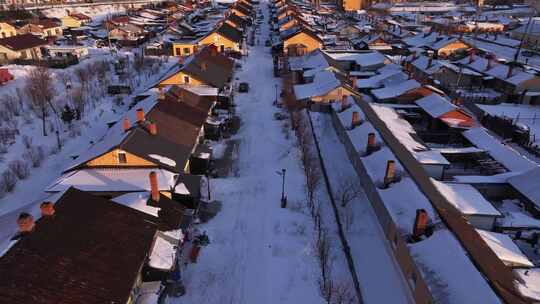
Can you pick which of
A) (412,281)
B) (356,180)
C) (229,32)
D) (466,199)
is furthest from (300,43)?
(412,281)

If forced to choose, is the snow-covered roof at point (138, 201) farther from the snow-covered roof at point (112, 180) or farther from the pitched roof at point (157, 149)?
the pitched roof at point (157, 149)

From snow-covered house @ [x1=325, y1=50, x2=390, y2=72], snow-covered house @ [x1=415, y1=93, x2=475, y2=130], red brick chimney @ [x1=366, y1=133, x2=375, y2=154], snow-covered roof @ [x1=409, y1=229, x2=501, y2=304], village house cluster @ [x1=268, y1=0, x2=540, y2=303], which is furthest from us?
snow-covered house @ [x1=325, y1=50, x2=390, y2=72]

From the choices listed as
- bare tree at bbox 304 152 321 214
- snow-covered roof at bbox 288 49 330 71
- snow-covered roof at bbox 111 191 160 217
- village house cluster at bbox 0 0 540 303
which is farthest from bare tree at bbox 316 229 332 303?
snow-covered roof at bbox 288 49 330 71

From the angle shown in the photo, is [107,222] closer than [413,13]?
Yes

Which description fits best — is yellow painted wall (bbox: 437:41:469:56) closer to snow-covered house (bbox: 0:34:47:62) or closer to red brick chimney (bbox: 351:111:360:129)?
red brick chimney (bbox: 351:111:360:129)

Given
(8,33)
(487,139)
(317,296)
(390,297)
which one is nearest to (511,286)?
(390,297)

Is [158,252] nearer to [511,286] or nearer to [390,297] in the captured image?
[390,297]
